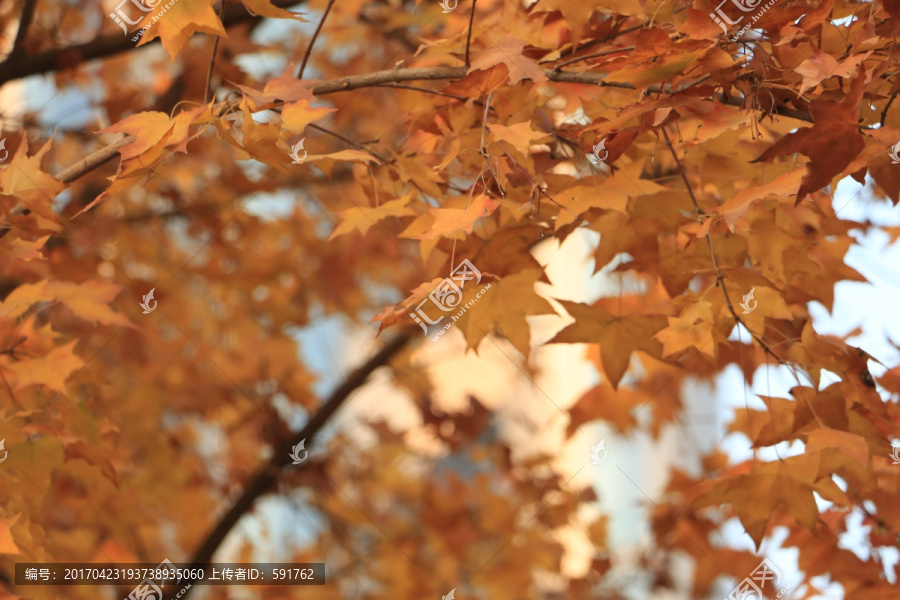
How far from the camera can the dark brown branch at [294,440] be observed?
2379 millimetres

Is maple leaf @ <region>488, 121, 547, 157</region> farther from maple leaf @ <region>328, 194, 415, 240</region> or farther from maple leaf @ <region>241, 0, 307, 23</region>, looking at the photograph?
maple leaf @ <region>241, 0, 307, 23</region>

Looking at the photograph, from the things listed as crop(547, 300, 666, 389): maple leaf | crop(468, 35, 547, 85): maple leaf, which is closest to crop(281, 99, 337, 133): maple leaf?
crop(468, 35, 547, 85): maple leaf

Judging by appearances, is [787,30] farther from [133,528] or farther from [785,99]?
[133,528]

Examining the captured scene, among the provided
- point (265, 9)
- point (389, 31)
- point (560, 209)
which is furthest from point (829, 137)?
point (389, 31)

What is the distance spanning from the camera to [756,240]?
1299mm

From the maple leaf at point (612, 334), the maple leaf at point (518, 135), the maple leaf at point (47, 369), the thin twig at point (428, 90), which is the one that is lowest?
the maple leaf at point (47, 369)

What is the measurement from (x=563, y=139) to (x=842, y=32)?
44 centimetres

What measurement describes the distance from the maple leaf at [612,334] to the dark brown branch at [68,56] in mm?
976

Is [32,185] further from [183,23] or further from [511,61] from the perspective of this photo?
[511,61]

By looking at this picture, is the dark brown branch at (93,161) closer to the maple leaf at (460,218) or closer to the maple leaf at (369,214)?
the maple leaf at (369,214)

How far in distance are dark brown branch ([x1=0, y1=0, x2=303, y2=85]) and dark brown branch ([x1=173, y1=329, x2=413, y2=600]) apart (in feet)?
3.31

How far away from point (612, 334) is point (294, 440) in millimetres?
1374

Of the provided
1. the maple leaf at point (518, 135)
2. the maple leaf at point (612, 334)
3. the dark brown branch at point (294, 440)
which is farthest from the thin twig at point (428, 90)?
the dark brown branch at point (294, 440)

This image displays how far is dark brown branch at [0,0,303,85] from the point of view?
1757 millimetres
